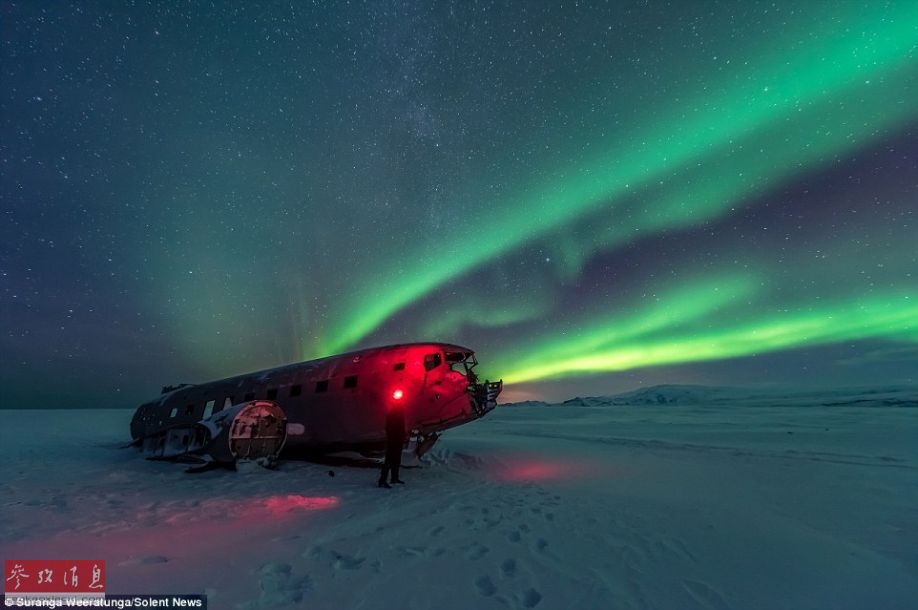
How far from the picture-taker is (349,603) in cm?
455

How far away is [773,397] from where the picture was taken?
8294cm

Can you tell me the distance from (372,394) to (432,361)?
2.49 metres

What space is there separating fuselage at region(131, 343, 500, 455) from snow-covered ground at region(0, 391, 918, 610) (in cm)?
136

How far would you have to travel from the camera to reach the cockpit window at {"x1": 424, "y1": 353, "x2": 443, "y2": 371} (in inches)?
584

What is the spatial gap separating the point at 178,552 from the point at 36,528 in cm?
371

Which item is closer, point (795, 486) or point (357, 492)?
point (357, 492)

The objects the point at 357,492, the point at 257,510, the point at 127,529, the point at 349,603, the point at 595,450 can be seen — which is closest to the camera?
the point at 349,603

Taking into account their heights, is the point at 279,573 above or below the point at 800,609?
above

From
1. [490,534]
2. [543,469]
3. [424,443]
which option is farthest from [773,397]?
[490,534]

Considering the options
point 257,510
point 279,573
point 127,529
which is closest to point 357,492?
point 257,510

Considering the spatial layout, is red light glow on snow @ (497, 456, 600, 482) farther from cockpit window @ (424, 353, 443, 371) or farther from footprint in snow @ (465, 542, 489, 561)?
footprint in snow @ (465, 542, 489, 561)

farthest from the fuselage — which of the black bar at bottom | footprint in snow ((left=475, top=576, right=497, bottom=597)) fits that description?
the black bar at bottom

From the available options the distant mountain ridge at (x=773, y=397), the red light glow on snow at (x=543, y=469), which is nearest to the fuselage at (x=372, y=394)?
the red light glow on snow at (x=543, y=469)

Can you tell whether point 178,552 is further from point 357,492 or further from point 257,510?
point 357,492
